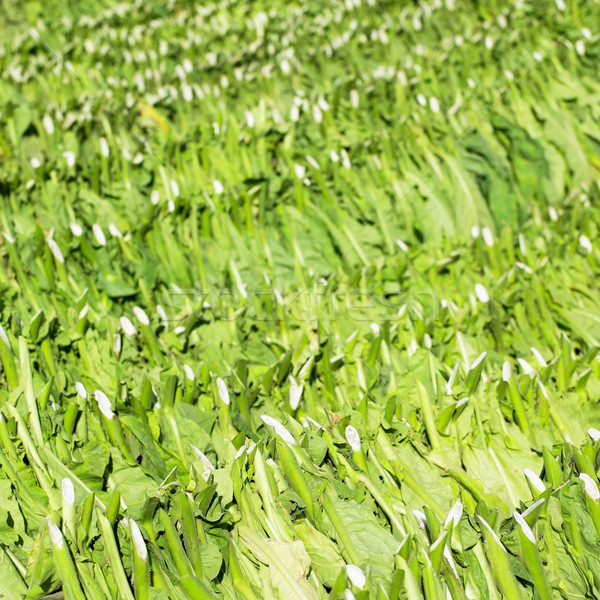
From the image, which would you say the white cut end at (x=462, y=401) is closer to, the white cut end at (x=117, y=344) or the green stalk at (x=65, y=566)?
the green stalk at (x=65, y=566)

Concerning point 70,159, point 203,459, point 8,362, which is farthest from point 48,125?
point 203,459

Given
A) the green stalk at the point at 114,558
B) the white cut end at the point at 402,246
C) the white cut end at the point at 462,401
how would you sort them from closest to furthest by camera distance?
1. the green stalk at the point at 114,558
2. the white cut end at the point at 462,401
3. the white cut end at the point at 402,246

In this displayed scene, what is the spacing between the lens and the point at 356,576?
156 cm

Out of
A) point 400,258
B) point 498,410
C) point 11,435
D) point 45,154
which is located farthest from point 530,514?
point 45,154

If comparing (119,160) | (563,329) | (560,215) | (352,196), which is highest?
(119,160)

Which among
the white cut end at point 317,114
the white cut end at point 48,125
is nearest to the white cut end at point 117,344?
the white cut end at point 48,125

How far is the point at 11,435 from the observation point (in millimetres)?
1997

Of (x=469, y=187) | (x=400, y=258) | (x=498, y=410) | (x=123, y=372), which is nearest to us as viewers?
(x=498, y=410)

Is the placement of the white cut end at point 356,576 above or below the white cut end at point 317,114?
below

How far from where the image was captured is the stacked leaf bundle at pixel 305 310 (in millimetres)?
1741

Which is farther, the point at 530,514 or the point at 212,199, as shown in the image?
the point at 212,199

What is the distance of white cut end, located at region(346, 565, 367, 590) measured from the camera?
5.08ft

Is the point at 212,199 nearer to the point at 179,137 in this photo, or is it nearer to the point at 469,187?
the point at 179,137

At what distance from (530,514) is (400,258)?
6.11 feet
